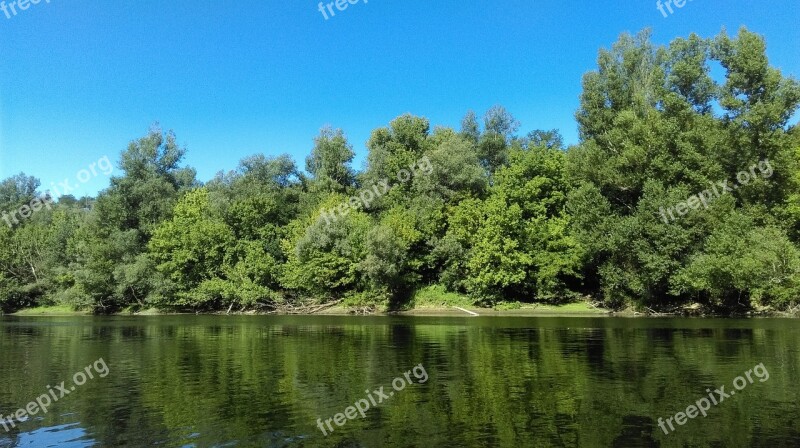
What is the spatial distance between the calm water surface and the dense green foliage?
2844 centimetres

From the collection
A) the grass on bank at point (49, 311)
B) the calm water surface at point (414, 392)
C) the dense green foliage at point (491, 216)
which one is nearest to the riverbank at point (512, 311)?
the dense green foliage at point (491, 216)

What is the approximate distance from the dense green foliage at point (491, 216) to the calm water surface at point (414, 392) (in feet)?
93.3

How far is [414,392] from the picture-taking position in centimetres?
1892

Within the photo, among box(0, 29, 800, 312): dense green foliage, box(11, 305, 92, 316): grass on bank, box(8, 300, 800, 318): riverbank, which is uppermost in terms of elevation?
box(0, 29, 800, 312): dense green foliage

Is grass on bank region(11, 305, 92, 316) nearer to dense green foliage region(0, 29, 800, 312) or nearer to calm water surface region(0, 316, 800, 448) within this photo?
dense green foliage region(0, 29, 800, 312)

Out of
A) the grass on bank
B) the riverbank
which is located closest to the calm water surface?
the riverbank

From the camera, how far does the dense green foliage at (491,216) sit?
58.2 m

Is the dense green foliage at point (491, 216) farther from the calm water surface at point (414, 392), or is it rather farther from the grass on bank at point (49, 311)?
the calm water surface at point (414, 392)

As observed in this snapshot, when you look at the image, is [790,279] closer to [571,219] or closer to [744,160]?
[744,160]

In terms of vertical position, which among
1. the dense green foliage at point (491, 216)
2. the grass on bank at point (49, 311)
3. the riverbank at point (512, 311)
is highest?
the dense green foliage at point (491, 216)

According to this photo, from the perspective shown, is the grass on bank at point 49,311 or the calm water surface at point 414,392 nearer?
the calm water surface at point 414,392

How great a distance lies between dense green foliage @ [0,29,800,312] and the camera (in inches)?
2291

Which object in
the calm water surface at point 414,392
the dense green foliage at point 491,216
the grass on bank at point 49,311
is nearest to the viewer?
the calm water surface at point 414,392

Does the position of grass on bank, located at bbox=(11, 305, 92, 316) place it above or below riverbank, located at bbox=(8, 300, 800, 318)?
above
